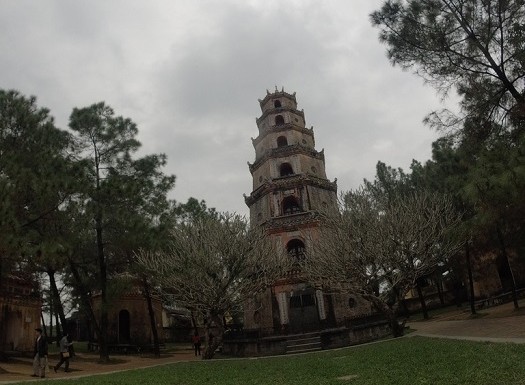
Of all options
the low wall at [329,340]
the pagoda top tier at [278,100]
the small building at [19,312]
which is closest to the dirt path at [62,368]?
the small building at [19,312]

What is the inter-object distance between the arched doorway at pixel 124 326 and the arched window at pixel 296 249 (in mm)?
13476

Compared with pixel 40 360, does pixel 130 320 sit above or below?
above

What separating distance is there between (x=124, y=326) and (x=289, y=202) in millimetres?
15269

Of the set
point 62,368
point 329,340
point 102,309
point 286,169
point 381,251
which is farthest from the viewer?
point 286,169

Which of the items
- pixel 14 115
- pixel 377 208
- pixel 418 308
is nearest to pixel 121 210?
pixel 14 115

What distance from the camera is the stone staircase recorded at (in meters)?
21.2

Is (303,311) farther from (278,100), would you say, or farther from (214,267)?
(278,100)

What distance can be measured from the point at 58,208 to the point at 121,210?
4.25 m

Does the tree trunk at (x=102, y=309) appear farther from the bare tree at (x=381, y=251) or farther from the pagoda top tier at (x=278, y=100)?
the pagoda top tier at (x=278, y=100)

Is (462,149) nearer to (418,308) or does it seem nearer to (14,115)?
(14,115)

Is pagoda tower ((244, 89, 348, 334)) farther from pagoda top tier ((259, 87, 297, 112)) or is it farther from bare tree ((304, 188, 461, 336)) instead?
bare tree ((304, 188, 461, 336))

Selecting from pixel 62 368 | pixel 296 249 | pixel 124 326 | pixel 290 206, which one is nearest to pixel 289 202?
pixel 290 206

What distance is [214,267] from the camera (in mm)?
20062

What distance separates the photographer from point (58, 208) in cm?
1620
